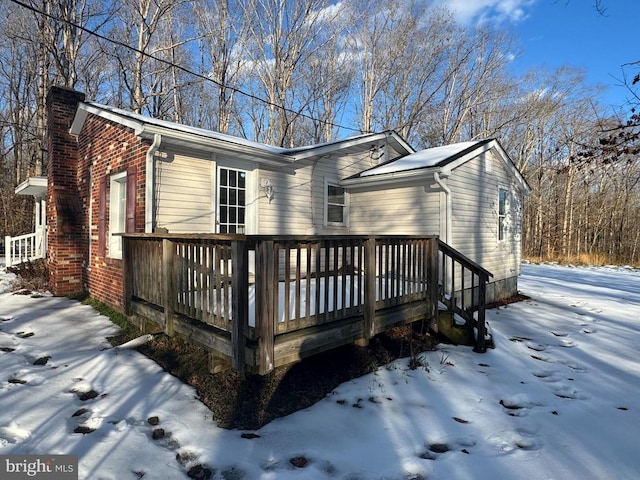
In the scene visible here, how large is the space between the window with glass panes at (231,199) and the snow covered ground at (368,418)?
284cm

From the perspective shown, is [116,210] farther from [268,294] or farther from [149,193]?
[268,294]

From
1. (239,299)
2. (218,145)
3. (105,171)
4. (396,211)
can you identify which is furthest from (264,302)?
(105,171)

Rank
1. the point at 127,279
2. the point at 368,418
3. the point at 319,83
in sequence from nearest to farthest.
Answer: the point at 368,418, the point at 127,279, the point at 319,83

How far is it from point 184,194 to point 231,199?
973 millimetres

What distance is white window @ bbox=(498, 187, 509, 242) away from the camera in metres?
9.53

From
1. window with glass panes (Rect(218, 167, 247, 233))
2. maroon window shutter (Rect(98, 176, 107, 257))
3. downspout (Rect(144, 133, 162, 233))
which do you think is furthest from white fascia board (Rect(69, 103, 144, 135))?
window with glass panes (Rect(218, 167, 247, 233))

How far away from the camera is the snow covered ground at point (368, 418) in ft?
8.88

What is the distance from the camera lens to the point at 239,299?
3.24 meters

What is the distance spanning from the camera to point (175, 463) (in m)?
2.71

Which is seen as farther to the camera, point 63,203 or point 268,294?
point 63,203

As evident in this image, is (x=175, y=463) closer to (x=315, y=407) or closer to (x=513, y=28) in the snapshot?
(x=315, y=407)

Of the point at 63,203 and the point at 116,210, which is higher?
the point at 63,203

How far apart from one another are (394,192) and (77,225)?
7.28 meters

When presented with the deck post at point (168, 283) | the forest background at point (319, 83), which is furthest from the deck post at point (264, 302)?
the forest background at point (319, 83)
